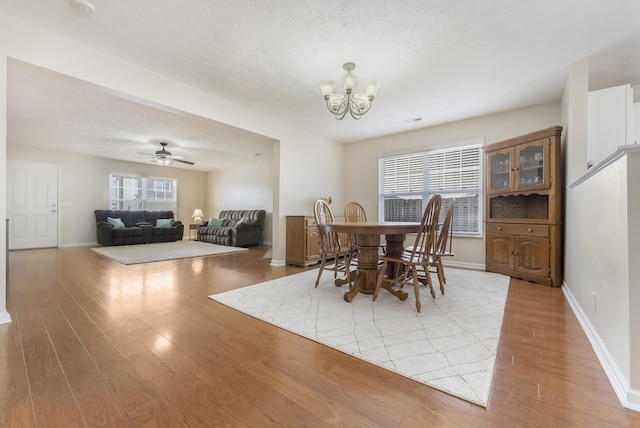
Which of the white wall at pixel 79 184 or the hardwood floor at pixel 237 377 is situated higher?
the white wall at pixel 79 184

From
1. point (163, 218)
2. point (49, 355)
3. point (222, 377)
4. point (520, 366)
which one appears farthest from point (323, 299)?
point (163, 218)

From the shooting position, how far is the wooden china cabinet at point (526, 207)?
3148 mm

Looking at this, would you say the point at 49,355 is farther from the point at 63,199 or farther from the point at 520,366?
the point at 63,199

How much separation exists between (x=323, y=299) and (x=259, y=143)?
4114 millimetres

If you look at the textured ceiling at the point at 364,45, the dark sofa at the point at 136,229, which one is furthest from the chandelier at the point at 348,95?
the dark sofa at the point at 136,229

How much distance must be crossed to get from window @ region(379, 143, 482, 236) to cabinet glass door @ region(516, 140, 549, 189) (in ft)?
2.81

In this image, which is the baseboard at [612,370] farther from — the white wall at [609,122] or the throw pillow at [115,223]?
the throw pillow at [115,223]

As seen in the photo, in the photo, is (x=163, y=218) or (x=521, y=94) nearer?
(x=521, y=94)

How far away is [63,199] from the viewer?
21.9 feet

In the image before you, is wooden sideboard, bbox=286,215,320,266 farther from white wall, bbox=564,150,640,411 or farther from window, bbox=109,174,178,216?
window, bbox=109,174,178,216

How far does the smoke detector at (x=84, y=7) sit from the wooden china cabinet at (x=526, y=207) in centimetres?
455

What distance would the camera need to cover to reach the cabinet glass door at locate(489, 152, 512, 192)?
3.65 metres

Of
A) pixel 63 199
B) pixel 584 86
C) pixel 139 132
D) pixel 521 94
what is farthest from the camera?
pixel 63 199

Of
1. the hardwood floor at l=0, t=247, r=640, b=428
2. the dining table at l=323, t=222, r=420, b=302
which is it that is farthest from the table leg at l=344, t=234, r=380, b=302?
the hardwood floor at l=0, t=247, r=640, b=428
